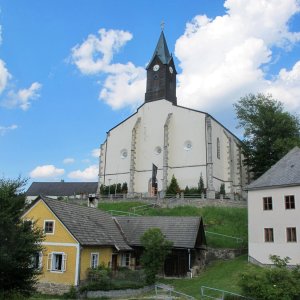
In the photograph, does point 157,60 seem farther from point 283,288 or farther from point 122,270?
point 283,288

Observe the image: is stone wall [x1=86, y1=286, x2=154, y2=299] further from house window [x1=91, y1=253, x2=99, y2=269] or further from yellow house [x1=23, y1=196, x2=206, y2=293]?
house window [x1=91, y1=253, x2=99, y2=269]

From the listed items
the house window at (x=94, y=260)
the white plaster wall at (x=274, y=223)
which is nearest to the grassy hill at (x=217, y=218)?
the white plaster wall at (x=274, y=223)

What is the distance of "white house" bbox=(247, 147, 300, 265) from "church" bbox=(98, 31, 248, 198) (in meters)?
19.7

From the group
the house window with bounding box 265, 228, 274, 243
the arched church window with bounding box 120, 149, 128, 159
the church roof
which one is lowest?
the house window with bounding box 265, 228, 274, 243

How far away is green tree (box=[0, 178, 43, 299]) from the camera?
18.1 m

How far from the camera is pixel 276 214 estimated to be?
31172 millimetres

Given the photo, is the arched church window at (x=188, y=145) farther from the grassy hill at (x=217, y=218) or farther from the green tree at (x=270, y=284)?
→ the green tree at (x=270, y=284)

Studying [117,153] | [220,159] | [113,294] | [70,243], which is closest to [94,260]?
[70,243]

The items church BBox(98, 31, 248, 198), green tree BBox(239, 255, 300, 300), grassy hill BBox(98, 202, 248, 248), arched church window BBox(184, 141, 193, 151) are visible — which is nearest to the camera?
green tree BBox(239, 255, 300, 300)

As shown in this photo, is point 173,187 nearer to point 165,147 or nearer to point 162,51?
point 165,147

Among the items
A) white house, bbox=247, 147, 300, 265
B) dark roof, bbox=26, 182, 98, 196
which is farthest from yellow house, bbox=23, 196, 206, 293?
dark roof, bbox=26, 182, 98, 196

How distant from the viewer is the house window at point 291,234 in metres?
30.0

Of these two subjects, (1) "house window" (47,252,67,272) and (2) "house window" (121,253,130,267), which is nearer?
(1) "house window" (47,252,67,272)

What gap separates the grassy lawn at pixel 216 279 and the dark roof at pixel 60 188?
4587 cm
